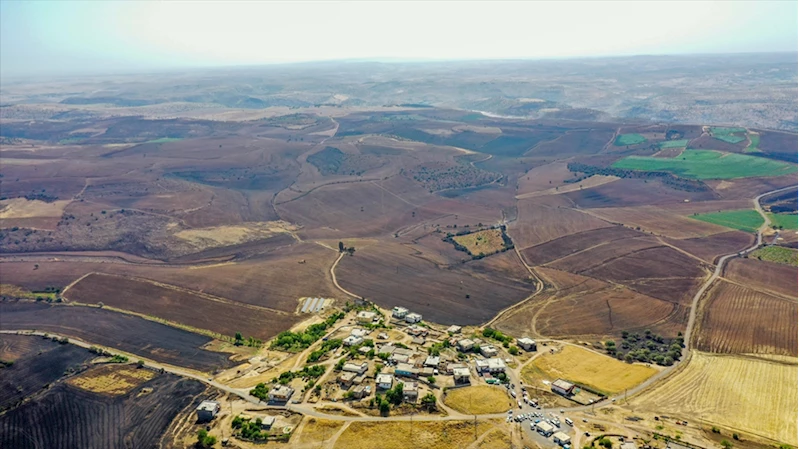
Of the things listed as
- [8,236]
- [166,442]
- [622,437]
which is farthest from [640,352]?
[8,236]

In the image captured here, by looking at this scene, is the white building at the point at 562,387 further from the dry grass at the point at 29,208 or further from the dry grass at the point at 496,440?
the dry grass at the point at 29,208

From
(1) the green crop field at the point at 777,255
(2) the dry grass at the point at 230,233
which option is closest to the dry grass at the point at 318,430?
(2) the dry grass at the point at 230,233

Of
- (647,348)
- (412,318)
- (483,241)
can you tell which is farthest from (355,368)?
(483,241)

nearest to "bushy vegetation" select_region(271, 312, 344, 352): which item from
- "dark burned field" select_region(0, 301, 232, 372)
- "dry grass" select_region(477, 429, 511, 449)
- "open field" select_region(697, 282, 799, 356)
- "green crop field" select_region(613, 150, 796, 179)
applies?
"dark burned field" select_region(0, 301, 232, 372)

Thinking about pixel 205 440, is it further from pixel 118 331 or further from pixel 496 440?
pixel 118 331

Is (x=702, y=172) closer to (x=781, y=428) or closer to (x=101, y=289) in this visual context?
(x=781, y=428)

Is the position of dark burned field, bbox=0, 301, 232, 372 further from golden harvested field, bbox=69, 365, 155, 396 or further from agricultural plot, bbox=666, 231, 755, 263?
agricultural plot, bbox=666, 231, 755, 263
